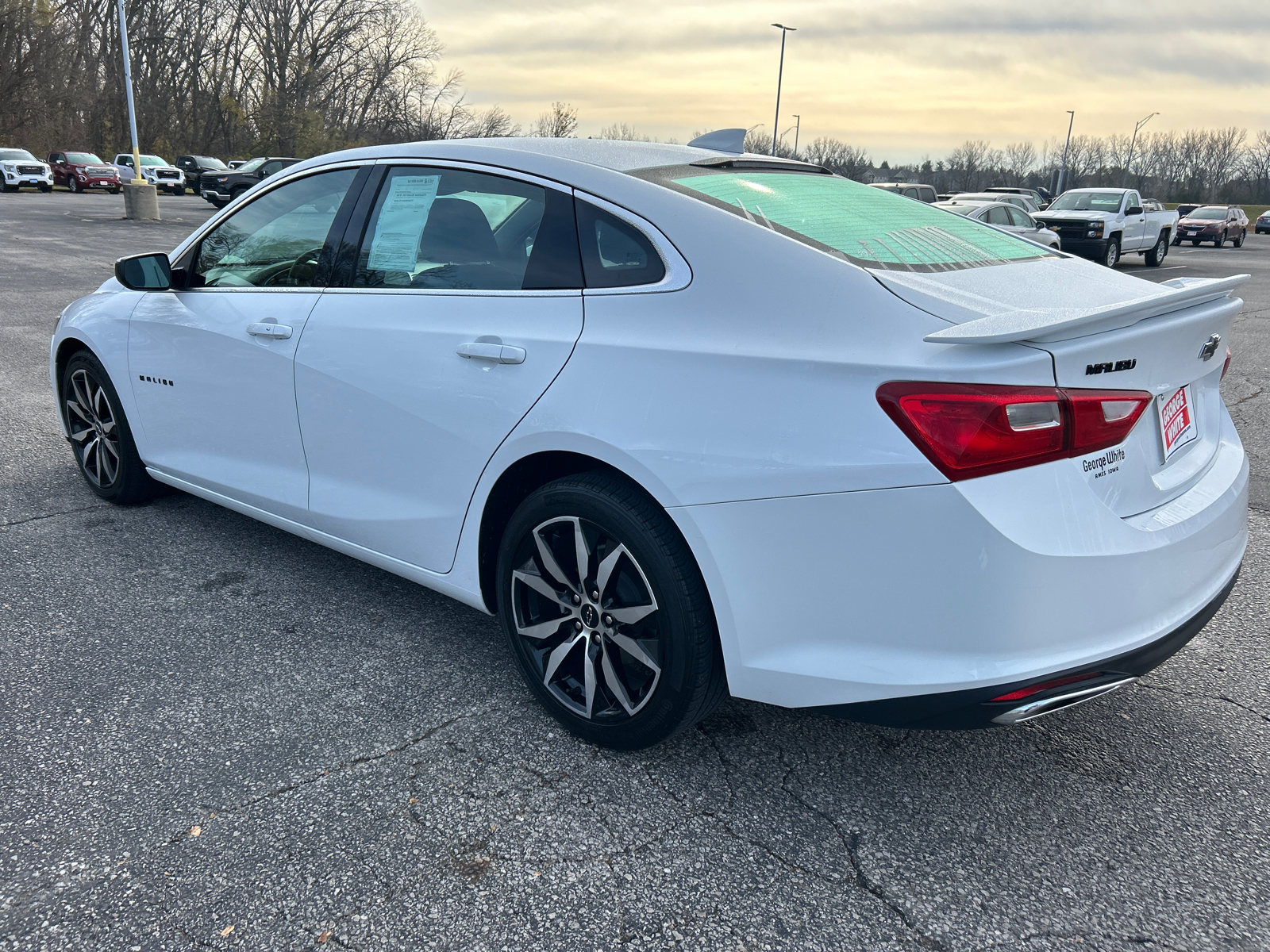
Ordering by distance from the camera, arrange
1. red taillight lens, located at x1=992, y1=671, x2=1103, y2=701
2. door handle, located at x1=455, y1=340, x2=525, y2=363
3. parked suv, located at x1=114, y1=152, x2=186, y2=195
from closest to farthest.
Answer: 1. red taillight lens, located at x1=992, y1=671, x2=1103, y2=701
2. door handle, located at x1=455, y1=340, x2=525, y2=363
3. parked suv, located at x1=114, y1=152, x2=186, y2=195

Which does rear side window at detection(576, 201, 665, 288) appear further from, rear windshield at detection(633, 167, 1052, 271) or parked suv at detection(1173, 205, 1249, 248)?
parked suv at detection(1173, 205, 1249, 248)

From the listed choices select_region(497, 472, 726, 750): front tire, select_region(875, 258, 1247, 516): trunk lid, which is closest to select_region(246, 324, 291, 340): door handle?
select_region(497, 472, 726, 750): front tire

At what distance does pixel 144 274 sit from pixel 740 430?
287 centimetres

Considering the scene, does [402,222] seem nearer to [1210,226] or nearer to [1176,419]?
[1176,419]

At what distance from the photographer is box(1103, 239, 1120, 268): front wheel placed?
21047 millimetres

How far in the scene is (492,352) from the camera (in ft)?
8.71

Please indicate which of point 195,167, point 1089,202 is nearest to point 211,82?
point 195,167

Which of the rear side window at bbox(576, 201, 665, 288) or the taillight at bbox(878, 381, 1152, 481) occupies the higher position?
the rear side window at bbox(576, 201, 665, 288)

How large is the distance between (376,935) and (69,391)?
3.77 meters

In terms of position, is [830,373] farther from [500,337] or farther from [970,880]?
[970,880]

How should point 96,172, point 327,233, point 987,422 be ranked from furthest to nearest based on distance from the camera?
point 96,172 → point 327,233 → point 987,422

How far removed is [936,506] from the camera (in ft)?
6.36

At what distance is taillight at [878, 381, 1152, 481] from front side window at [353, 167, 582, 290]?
1043 mm

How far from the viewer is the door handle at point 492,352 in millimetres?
2607
